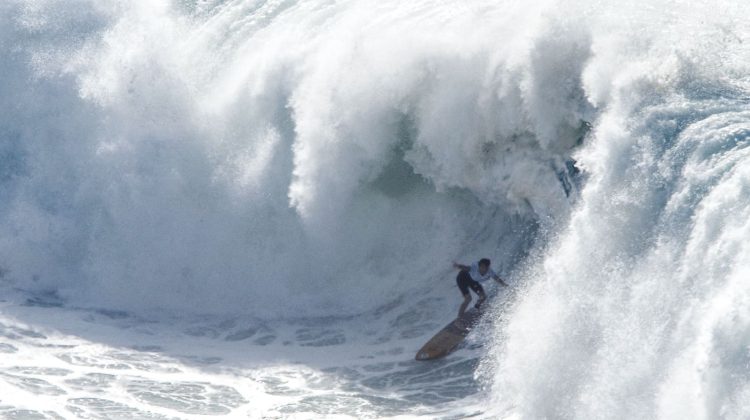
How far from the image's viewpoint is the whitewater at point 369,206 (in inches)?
472

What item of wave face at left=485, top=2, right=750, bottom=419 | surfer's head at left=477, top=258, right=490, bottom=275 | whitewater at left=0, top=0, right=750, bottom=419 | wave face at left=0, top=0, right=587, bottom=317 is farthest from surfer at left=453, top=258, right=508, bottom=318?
wave face at left=0, top=0, right=587, bottom=317

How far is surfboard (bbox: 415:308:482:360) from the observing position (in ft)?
49.4

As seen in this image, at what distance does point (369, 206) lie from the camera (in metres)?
18.2

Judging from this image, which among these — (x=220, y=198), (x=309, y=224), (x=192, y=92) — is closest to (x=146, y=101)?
(x=192, y=92)

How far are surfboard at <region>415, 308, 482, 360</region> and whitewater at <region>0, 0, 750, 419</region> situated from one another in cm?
19

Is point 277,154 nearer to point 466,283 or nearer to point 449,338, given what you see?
point 466,283

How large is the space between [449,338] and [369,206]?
3586 millimetres

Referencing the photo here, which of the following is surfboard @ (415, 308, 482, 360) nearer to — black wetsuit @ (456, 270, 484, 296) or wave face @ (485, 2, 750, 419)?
black wetsuit @ (456, 270, 484, 296)

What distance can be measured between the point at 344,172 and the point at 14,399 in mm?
6492

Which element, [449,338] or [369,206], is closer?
[449,338]

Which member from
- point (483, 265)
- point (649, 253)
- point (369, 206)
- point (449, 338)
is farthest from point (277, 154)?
point (649, 253)

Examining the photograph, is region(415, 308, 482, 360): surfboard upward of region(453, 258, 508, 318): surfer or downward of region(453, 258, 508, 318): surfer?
downward

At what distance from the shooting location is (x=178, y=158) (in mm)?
19812

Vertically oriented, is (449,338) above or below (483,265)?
below
